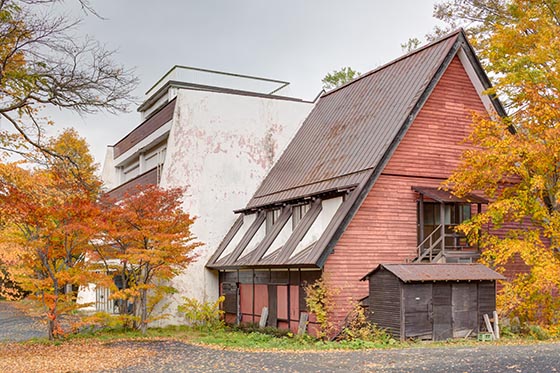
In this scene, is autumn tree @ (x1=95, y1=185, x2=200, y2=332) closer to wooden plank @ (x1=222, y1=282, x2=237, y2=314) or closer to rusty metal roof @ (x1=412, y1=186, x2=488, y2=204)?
wooden plank @ (x1=222, y1=282, x2=237, y2=314)

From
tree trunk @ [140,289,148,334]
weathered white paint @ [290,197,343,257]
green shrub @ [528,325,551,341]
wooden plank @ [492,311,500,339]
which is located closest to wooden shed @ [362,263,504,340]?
wooden plank @ [492,311,500,339]

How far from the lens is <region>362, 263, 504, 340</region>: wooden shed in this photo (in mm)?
17188

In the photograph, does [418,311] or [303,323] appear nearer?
[418,311]

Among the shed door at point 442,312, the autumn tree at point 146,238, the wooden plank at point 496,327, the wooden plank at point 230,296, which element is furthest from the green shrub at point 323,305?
Result: the wooden plank at point 230,296

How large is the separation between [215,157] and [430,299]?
482 inches

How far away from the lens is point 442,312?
17.7 meters

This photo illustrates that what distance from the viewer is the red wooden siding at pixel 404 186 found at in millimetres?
19344

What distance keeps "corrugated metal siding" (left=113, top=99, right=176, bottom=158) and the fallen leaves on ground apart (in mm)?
10567

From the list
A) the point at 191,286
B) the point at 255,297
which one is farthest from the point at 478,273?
the point at 191,286

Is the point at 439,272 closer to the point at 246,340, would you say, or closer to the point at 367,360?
the point at 367,360

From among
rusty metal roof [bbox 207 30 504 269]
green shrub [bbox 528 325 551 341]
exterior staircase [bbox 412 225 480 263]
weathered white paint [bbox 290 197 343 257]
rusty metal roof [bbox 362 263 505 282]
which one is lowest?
green shrub [bbox 528 325 551 341]

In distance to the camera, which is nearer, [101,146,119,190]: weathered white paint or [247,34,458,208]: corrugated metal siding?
[247,34,458,208]: corrugated metal siding

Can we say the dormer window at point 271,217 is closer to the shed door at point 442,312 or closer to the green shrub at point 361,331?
the green shrub at point 361,331

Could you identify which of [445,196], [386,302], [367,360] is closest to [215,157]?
[445,196]
